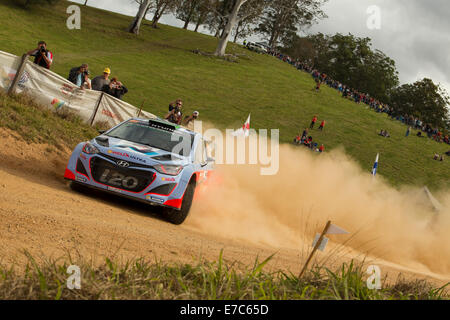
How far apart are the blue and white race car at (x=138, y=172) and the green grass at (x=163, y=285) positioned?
3.60 meters

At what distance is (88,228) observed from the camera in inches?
235

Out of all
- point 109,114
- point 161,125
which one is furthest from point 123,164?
point 109,114

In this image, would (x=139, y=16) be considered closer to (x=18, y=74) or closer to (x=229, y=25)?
(x=229, y=25)

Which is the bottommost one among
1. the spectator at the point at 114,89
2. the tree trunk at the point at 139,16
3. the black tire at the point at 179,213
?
the black tire at the point at 179,213

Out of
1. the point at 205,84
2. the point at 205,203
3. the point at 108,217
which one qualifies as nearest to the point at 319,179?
the point at 205,203

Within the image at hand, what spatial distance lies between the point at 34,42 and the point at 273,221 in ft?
107

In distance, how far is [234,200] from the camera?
38.4ft

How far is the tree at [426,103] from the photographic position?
89.6 metres

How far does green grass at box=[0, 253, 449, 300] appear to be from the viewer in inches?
138

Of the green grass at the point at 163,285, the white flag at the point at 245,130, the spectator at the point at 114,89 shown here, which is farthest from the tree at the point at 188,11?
the green grass at the point at 163,285

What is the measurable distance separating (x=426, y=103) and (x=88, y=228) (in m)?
95.5

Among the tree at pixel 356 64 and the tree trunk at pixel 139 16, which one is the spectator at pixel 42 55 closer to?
the tree trunk at pixel 139 16

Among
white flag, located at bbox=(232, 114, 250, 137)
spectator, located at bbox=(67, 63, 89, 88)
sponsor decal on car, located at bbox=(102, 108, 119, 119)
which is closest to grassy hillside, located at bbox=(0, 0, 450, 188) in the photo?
white flag, located at bbox=(232, 114, 250, 137)
